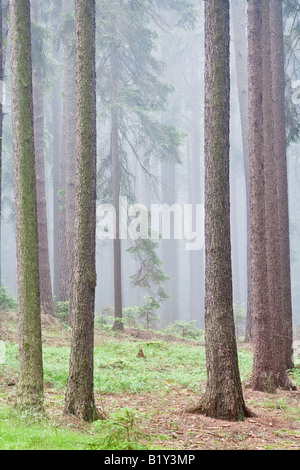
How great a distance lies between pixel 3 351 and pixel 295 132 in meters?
9.31

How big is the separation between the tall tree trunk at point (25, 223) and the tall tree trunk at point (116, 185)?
36.9 feet

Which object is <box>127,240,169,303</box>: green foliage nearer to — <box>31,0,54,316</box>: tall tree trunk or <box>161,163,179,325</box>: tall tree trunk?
<box>31,0,54,316</box>: tall tree trunk

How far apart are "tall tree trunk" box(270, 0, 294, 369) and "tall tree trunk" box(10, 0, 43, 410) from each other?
→ 6666 millimetres

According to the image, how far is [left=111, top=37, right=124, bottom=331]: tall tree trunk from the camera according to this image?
18656mm

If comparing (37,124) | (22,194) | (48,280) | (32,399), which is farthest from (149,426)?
(37,124)

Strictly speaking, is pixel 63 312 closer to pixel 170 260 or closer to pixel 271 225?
pixel 271 225

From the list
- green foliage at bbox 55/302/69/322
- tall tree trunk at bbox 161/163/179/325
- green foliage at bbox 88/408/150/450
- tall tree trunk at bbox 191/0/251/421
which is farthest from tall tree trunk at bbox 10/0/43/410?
tall tree trunk at bbox 161/163/179/325

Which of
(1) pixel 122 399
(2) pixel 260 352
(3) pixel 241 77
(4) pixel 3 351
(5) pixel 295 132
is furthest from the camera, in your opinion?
(3) pixel 241 77

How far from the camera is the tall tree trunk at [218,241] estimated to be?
305 inches

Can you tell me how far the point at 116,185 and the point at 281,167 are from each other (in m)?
8.18

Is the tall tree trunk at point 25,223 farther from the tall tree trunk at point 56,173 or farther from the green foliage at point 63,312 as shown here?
the tall tree trunk at point 56,173

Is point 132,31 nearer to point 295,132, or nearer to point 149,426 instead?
point 295,132

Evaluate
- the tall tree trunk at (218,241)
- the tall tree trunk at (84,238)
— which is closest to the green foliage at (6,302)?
the tall tree trunk at (84,238)

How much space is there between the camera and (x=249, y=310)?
1866cm
